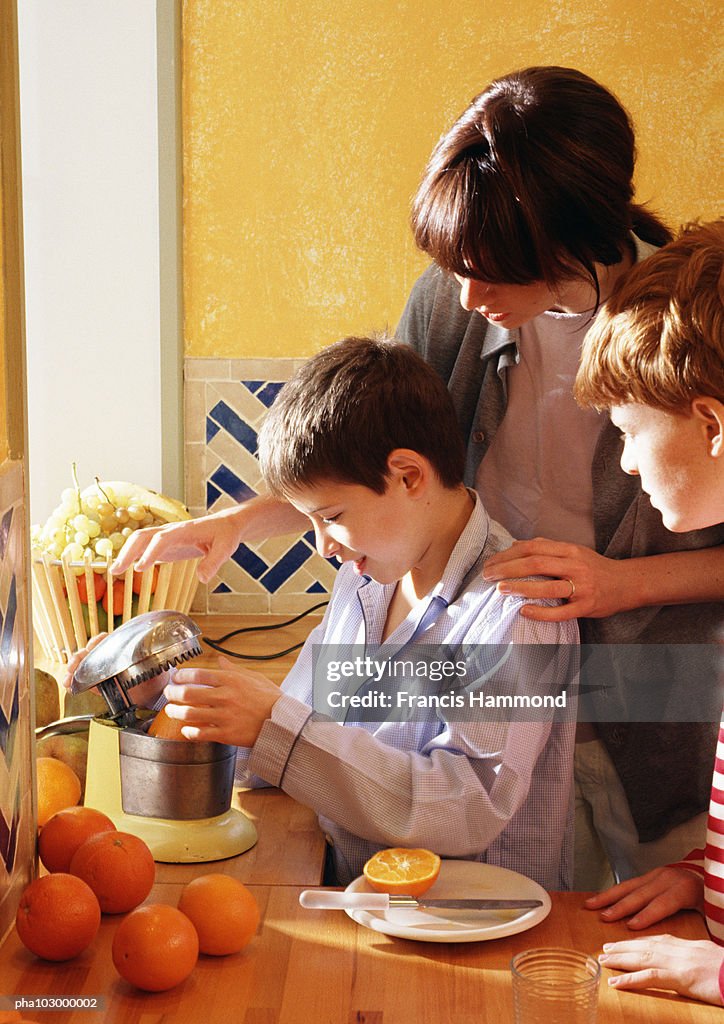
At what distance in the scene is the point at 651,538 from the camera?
1340 mm

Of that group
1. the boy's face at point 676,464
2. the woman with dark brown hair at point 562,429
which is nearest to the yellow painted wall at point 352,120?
the woman with dark brown hair at point 562,429

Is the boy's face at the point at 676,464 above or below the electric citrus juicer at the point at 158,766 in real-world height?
above

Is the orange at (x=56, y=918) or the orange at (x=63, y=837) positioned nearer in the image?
the orange at (x=56, y=918)

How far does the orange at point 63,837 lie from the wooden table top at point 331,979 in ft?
0.25

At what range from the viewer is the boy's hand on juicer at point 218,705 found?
116 cm

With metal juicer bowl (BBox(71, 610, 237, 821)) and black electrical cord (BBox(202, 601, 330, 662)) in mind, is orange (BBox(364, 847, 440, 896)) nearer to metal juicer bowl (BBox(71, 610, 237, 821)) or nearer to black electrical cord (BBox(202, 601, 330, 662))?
metal juicer bowl (BBox(71, 610, 237, 821))

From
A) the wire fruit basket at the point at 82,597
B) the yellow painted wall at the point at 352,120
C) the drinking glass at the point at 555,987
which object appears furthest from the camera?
the yellow painted wall at the point at 352,120

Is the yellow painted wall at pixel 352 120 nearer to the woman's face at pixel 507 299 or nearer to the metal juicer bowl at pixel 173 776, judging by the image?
the woman's face at pixel 507 299

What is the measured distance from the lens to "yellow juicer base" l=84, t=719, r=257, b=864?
3.97 feet

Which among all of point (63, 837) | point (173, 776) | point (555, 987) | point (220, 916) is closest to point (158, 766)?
point (173, 776)

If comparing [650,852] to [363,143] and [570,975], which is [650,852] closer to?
[570,975]

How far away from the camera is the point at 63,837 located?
1.09 meters

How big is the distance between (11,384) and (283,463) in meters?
0.38

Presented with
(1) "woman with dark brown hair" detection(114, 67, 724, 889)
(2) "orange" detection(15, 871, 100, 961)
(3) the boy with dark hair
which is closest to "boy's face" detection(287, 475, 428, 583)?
(3) the boy with dark hair
